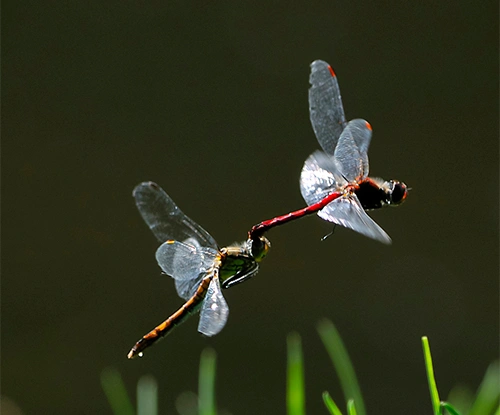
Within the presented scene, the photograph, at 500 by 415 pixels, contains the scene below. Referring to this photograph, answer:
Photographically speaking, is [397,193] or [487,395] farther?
[487,395]

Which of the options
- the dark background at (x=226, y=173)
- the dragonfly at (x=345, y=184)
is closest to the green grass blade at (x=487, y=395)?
the dragonfly at (x=345, y=184)

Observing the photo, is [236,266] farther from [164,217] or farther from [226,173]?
[226,173]

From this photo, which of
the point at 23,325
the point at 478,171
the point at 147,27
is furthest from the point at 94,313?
the point at 478,171

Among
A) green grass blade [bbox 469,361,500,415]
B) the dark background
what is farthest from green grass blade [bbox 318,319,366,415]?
the dark background

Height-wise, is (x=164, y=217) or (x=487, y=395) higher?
(x=164, y=217)

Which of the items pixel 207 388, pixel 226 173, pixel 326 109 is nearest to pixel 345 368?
pixel 207 388

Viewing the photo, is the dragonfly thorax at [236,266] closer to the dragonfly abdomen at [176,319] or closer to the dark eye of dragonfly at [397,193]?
the dragonfly abdomen at [176,319]
